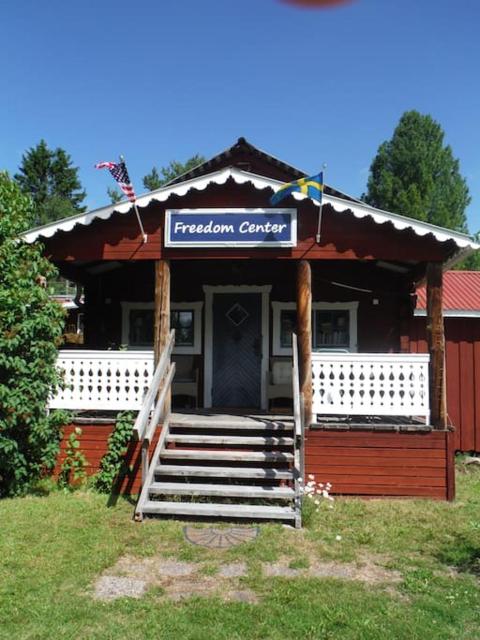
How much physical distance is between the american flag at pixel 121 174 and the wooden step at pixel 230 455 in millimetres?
3368

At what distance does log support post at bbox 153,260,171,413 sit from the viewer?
726cm

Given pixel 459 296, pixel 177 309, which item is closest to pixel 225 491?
pixel 177 309

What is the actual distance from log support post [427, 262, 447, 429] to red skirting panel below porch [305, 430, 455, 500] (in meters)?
0.29

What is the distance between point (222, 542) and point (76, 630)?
1.91m

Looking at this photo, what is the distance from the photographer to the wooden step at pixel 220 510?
18.7 ft

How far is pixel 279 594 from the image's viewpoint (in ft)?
13.4

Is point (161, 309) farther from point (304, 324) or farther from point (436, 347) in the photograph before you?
point (436, 347)

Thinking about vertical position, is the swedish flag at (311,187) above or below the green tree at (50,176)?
below

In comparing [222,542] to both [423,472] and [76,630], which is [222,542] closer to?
[76,630]

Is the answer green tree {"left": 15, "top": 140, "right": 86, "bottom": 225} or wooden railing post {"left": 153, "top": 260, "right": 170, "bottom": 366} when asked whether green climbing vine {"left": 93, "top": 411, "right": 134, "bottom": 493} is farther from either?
green tree {"left": 15, "top": 140, "right": 86, "bottom": 225}

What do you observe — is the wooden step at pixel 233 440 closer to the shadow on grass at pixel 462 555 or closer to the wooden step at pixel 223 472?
the wooden step at pixel 223 472

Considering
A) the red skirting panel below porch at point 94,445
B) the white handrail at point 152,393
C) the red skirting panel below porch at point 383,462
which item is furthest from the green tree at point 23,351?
the red skirting panel below porch at point 383,462

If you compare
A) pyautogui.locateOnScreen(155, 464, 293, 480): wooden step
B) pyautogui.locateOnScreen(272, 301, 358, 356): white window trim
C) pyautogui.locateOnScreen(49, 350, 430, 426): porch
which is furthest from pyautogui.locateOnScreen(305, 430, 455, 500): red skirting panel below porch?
pyautogui.locateOnScreen(272, 301, 358, 356): white window trim

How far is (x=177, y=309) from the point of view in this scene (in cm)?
990
